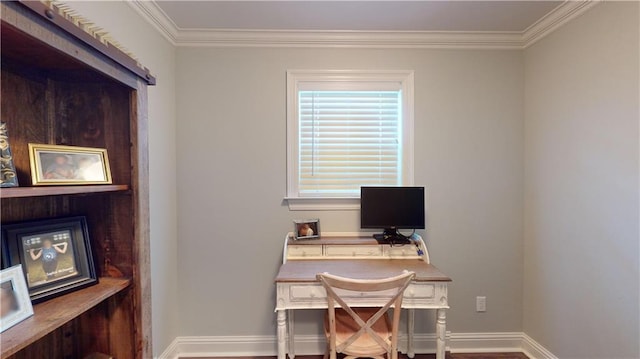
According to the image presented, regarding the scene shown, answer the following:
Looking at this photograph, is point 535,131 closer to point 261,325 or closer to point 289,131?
point 289,131

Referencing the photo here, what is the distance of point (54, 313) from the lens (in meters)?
0.78

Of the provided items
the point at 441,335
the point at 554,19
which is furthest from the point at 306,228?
the point at 554,19

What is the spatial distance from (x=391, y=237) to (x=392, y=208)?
0.22 meters

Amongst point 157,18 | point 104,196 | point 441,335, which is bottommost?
point 441,335

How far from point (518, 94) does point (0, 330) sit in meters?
2.97

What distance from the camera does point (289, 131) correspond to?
7.17 ft

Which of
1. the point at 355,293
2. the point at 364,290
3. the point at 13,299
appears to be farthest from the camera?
the point at 355,293

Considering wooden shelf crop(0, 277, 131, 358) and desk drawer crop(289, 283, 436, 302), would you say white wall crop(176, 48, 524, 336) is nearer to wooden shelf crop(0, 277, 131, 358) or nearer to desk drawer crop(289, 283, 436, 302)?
desk drawer crop(289, 283, 436, 302)

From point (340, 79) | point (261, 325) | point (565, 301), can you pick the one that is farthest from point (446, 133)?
point (261, 325)

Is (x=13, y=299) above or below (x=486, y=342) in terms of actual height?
above

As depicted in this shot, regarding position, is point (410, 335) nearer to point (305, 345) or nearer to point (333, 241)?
point (305, 345)

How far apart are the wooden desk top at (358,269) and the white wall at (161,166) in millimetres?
875

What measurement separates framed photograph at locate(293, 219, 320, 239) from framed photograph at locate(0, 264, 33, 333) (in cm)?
147

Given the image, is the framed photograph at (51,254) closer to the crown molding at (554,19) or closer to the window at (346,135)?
the window at (346,135)
